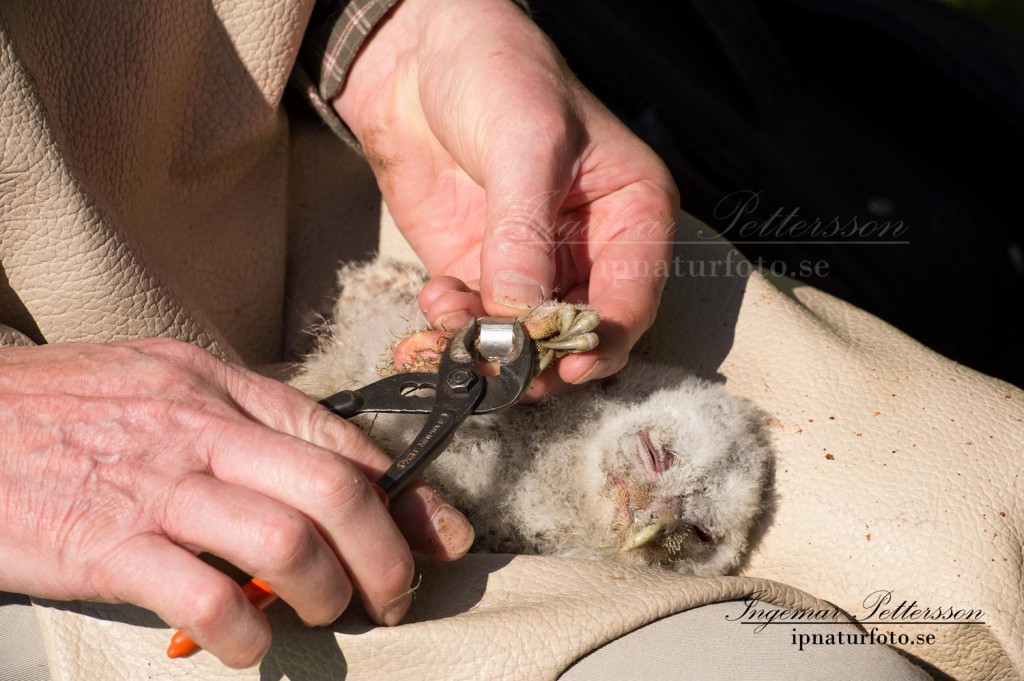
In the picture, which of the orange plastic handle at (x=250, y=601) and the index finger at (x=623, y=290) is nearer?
the orange plastic handle at (x=250, y=601)

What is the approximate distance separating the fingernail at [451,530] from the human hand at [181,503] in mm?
85

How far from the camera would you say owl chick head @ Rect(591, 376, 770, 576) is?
1453mm

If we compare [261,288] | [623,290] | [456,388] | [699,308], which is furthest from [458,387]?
[261,288]

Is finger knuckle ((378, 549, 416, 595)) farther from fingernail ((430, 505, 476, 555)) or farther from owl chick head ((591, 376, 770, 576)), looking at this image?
owl chick head ((591, 376, 770, 576))

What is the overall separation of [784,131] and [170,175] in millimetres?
1742

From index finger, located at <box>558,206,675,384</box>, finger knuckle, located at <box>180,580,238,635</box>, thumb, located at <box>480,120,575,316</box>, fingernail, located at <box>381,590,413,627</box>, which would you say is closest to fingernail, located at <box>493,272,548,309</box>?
thumb, located at <box>480,120,575,316</box>

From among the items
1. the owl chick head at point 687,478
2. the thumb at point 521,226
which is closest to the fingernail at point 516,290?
the thumb at point 521,226

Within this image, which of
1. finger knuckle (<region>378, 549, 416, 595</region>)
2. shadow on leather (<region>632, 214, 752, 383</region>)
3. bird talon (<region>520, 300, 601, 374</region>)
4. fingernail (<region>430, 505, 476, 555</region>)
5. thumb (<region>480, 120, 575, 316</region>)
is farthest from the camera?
shadow on leather (<region>632, 214, 752, 383</region>)

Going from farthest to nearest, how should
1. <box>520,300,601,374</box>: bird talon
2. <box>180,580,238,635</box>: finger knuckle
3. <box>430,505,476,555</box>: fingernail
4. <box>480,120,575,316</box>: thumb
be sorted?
<box>480,120,575,316</box>: thumb → <box>520,300,601,374</box>: bird talon → <box>430,505,476,555</box>: fingernail → <box>180,580,238,635</box>: finger knuckle

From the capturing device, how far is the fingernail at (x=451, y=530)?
3.84 ft

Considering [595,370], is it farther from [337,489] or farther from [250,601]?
[250,601]

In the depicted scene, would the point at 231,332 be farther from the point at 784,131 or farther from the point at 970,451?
the point at 784,131

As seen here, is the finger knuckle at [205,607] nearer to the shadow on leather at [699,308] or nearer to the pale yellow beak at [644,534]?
the pale yellow beak at [644,534]

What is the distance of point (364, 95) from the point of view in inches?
73.8
